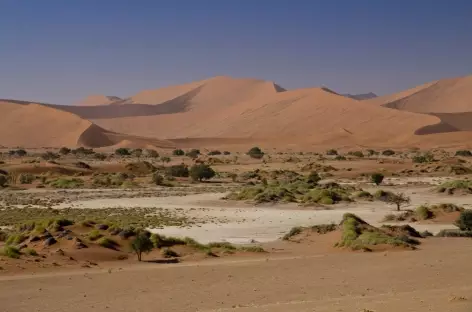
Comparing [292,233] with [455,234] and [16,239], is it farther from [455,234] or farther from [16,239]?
[16,239]

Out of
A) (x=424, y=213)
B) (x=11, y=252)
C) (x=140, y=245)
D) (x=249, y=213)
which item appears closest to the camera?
(x=11, y=252)

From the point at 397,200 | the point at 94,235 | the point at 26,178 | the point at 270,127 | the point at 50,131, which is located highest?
the point at 270,127

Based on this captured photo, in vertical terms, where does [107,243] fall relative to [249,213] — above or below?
above

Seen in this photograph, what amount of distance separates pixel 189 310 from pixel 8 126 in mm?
125996

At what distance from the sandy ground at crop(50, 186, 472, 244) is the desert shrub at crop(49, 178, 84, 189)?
32.9 feet

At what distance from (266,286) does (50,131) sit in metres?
117

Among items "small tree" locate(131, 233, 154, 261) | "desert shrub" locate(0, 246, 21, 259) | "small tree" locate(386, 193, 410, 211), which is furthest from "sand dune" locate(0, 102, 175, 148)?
"desert shrub" locate(0, 246, 21, 259)

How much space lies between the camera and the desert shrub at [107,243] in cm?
2209

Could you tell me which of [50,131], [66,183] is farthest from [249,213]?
[50,131]

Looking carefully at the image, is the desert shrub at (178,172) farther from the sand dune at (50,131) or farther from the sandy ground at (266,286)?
the sand dune at (50,131)

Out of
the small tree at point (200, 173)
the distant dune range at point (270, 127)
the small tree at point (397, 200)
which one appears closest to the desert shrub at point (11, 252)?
the small tree at point (397, 200)

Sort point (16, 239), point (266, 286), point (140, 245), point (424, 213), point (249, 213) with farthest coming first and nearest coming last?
point (249, 213), point (424, 213), point (16, 239), point (140, 245), point (266, 286)

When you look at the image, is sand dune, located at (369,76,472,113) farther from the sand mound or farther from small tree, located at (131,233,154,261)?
small tree, located at (131,233,154,261)

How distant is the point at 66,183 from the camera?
166 feet
